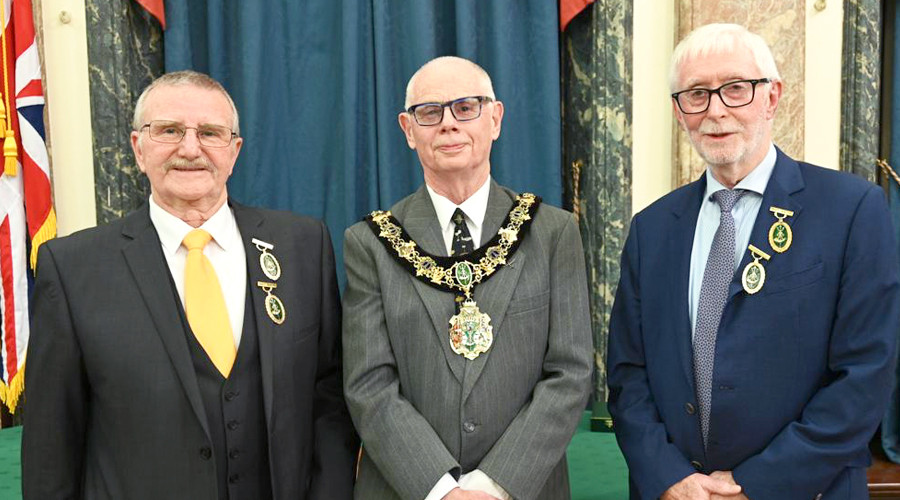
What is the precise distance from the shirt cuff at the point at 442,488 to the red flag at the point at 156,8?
8.98ft

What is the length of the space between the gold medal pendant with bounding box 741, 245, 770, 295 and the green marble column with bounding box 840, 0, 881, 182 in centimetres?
195

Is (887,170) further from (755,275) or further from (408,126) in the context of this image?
(408,126)

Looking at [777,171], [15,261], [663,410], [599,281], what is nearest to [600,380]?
[599,281]

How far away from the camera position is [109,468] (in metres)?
1.89

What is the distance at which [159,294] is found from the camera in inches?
74.2

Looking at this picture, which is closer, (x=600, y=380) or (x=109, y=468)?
(x=109, y=468)

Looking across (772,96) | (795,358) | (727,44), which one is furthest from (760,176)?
(795,358)

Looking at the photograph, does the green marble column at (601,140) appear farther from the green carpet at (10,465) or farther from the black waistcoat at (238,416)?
the green carpet at (10,465)

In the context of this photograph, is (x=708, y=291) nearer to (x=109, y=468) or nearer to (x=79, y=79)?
(x=109, y=468)

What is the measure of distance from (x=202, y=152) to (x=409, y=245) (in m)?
0.55

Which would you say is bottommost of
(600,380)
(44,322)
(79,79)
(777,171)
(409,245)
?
(600,380)

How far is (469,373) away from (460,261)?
0.28 meters

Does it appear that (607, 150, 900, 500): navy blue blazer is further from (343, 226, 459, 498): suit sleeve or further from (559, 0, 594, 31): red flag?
(559, 0, 594, 31): red flag

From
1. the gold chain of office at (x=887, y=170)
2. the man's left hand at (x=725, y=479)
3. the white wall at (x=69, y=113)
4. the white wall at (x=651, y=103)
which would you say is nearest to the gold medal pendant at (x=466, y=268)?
the man's left hand at (x=725, y=479)
